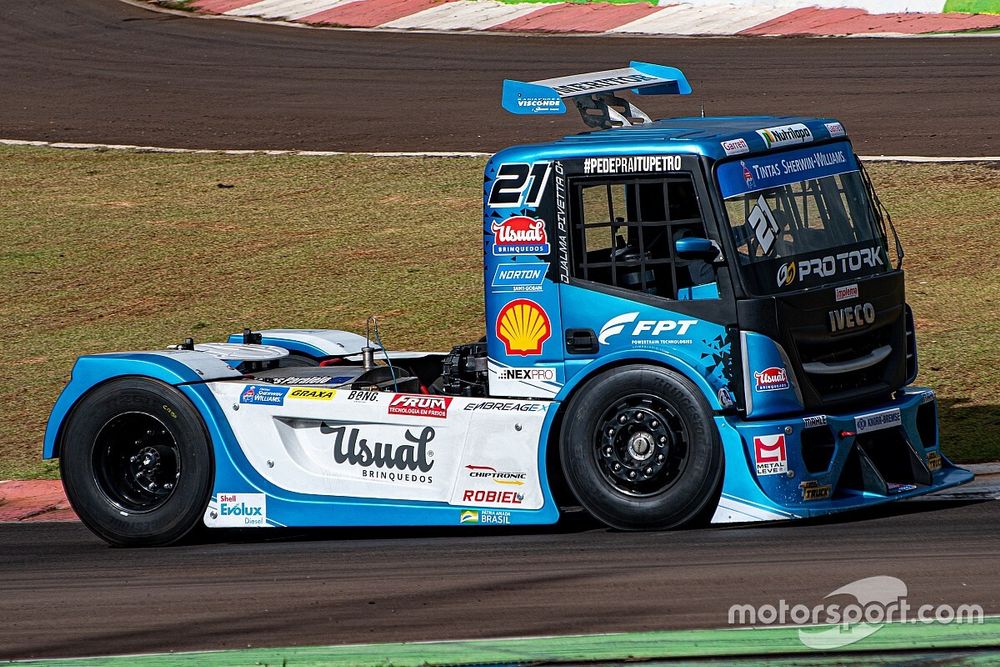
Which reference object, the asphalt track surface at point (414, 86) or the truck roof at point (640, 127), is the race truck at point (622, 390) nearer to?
the truck roof at point (640, 127)

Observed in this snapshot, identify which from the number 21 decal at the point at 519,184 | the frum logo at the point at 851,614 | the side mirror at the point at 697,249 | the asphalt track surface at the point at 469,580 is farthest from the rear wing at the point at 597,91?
the frum logo at the point at 851,614

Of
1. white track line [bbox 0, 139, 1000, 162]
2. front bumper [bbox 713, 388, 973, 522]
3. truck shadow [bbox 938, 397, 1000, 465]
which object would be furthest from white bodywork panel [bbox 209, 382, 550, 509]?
white track line [bbox 0, 139, 1000, 162]

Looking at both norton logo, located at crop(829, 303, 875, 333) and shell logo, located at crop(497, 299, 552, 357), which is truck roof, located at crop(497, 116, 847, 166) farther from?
norton logo, located at crop(829, 303, 875, 333)

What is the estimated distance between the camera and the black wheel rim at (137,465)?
846 cm

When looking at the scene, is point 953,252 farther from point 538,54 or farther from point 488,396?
point 538,54

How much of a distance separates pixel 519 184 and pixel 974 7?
1705 cm

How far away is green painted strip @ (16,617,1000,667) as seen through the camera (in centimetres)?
570

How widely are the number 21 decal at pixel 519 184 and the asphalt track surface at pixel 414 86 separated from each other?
10.0 metres

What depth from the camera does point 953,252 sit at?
1403cm

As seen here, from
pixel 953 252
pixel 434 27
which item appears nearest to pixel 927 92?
pixel 953 252

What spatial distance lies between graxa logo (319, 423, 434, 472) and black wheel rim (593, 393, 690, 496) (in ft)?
3.18

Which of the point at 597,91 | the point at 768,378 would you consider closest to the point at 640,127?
the point at 597,91

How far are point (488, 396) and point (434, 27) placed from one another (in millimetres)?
19250

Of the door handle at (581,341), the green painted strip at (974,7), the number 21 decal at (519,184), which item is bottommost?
the door handle at (581,341)
